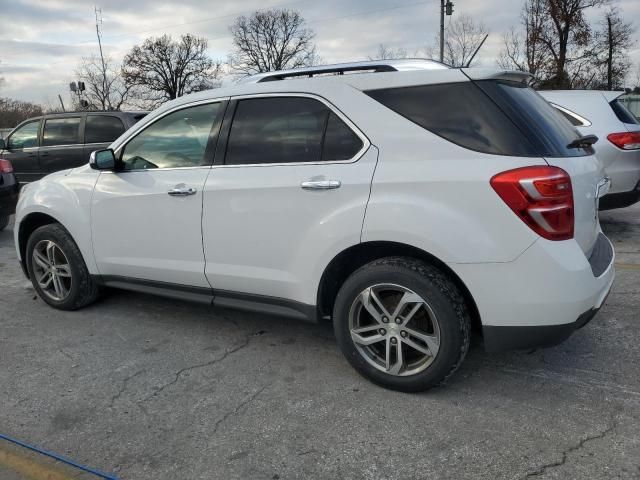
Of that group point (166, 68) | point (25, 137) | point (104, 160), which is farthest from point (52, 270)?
point (166, 68)

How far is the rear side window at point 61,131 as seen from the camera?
9867 millimetres

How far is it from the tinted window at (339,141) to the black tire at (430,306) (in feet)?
2.06

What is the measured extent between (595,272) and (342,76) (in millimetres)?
1729

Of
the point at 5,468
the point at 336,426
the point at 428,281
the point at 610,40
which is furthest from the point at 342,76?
the point at 610,40

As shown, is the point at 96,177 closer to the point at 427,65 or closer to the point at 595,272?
the point at 427,65

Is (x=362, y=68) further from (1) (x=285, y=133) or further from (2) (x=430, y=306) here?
(2) (x=430, y=306)

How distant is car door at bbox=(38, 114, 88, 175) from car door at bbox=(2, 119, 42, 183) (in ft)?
0.64

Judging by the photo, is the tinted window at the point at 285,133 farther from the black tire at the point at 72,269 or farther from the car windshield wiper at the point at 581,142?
the black tire at the point at 72,269

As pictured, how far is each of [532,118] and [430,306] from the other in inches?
42.8

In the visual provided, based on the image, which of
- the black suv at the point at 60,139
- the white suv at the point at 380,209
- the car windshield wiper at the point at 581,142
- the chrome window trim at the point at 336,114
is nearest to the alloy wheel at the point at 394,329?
the white suv at the point at 380,209

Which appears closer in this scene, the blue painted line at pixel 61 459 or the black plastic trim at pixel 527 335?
the blue painted line at pixel 61 459

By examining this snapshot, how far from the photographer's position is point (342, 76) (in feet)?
10.4

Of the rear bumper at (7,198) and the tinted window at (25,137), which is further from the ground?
the tinted window at (25,137)

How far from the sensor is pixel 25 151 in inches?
413
